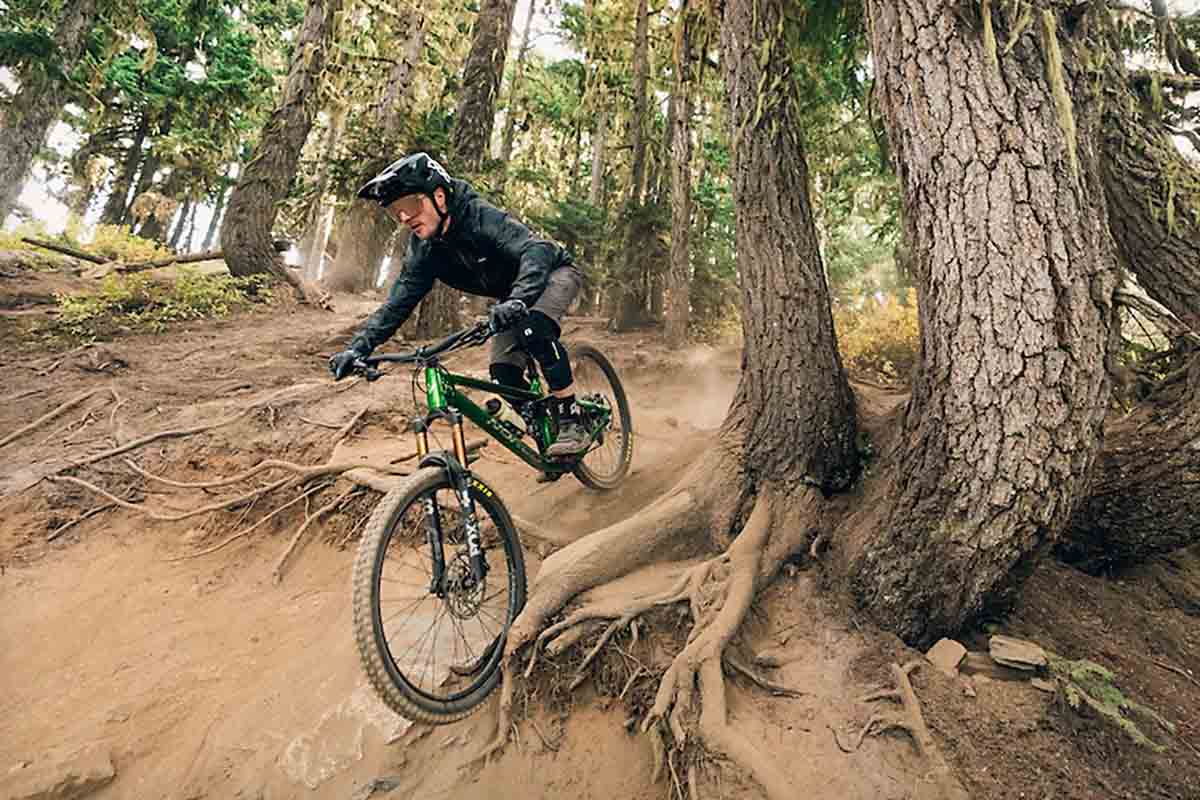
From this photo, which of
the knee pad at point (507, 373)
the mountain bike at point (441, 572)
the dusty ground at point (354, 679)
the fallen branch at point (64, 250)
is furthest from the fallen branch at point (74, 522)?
the fallen branch at point (64, 250)

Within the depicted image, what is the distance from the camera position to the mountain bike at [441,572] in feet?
8.36

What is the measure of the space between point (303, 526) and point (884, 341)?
25.5 ft

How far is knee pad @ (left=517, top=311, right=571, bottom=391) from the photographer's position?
371 cm

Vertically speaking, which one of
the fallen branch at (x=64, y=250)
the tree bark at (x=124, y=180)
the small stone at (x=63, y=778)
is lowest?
the small stone at (x=63, y=778)

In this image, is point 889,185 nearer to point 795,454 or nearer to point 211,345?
point 795,454

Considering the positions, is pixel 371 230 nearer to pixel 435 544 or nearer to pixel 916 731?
pixel 435 544

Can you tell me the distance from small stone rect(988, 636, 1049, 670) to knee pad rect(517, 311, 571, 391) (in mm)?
2927

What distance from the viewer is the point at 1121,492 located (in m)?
3.14

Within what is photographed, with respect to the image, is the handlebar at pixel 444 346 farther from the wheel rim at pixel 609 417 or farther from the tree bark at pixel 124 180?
the tree bark at pixel 124 180

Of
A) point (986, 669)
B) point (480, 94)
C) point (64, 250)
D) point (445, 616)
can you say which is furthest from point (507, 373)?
point (64, 250)

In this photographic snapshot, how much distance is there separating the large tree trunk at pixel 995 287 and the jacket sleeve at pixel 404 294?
9.35 ft

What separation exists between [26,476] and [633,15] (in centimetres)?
1124

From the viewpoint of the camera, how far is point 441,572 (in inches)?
112

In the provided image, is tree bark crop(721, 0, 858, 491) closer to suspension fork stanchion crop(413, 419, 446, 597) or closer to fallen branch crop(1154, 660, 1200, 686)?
fallen branch crop(1154, 660, 1200, 686)
